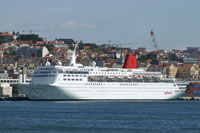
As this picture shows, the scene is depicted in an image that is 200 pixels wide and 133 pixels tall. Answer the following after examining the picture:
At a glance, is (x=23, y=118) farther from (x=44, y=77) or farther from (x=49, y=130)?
(x=44, y=77)

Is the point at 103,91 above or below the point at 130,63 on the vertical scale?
below

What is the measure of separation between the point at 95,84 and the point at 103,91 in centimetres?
138

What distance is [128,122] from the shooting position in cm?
5397

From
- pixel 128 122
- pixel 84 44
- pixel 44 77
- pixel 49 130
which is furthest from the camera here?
pixel 84 44

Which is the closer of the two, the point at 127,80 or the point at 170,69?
the point at 127,80

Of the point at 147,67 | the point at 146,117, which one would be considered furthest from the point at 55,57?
the point at 146,117

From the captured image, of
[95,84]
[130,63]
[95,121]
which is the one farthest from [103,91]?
[95,121]

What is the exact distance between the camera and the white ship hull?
84.8 meters

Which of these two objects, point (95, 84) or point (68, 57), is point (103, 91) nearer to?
point (95, 84)

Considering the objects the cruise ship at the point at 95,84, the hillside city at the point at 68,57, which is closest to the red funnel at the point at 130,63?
the cruise ship at the point at 95,84

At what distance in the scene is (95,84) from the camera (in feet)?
291

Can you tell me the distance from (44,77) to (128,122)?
34.6 m

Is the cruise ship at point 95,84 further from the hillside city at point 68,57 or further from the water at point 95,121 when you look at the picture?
the hillside city at point 68,57

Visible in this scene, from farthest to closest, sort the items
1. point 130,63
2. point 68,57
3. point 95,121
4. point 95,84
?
point 68,57
point 130,63
point 95,84
point 95,121
